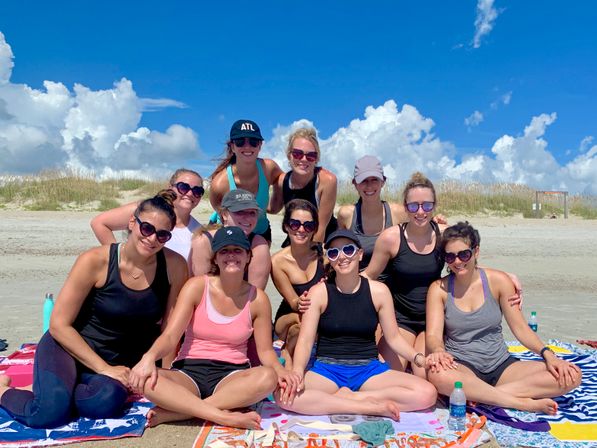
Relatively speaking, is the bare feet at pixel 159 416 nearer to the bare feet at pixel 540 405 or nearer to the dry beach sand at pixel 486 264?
the dry beach sand at pixel 486 264

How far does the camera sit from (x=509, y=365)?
4441 millimetres

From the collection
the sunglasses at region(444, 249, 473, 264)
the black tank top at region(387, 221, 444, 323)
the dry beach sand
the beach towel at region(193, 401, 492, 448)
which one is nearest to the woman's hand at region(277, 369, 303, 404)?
the beach towel at region(193, 401, 492, 448)

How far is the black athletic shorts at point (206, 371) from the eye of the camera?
407 centimetres

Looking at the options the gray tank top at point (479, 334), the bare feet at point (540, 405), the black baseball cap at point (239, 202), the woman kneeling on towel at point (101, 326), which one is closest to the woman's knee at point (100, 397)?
the woman kneeling on towel at point (101, 326)

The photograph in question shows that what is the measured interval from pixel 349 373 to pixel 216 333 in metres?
1.15

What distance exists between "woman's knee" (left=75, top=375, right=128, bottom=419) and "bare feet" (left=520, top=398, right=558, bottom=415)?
126 inches

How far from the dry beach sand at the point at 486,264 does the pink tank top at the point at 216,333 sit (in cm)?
55

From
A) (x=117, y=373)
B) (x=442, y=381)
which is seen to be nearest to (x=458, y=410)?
(x=442, y=381)

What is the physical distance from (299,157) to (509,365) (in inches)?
112

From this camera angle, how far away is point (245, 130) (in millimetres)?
5512

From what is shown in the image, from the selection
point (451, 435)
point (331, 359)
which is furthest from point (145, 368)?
point (451, 435)

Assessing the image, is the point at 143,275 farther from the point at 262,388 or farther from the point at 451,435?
the point at 451,435

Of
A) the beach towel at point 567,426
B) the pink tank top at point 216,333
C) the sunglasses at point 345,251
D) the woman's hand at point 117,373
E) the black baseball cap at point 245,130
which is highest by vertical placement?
the black baseball cap at point 245,130

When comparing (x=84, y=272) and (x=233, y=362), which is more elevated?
(x=84, y=272)
